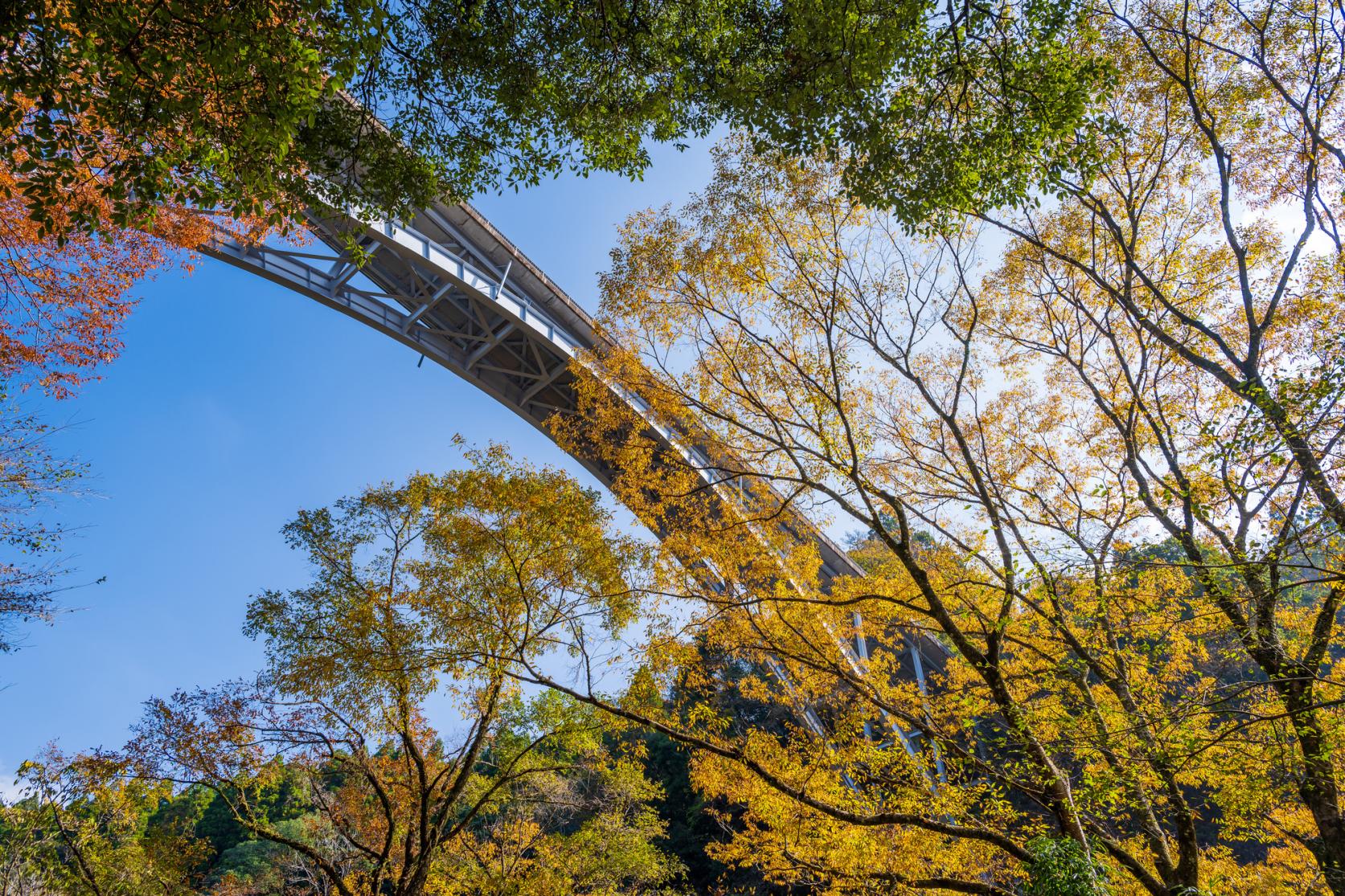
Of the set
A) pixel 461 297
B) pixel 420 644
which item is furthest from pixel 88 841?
pixel 461 297

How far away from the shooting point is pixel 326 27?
12.0ft

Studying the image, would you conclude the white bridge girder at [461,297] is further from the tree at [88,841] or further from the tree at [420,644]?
the tree at [88,841]

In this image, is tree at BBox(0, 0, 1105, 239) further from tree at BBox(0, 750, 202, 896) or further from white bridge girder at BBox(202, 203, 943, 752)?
tree at BBox(0, 750, 202, 896)

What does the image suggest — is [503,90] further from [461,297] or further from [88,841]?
[88,841]

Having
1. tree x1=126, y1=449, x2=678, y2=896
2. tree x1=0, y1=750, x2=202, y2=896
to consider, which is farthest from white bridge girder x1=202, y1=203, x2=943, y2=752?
tree x1=0, y1=750, x2=202, y2=896

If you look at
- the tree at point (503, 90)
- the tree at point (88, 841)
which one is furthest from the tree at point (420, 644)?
the tree at point (503, 90)

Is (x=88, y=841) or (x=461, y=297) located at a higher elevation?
(x=461, y=297)

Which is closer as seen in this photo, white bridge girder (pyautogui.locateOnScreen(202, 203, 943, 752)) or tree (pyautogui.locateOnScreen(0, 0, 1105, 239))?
tree (pyautogui.locateOnScreen(0, 0, 1105, 239))

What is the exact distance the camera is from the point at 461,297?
13.0 meters

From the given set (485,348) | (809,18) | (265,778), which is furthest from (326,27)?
(485,348)

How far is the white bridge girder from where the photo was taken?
10648 mm

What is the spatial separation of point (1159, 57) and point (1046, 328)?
9.47 ft

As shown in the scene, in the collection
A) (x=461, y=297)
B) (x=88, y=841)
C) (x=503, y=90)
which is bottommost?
(x=88, y=841)

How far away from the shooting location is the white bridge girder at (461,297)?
1065 cm
